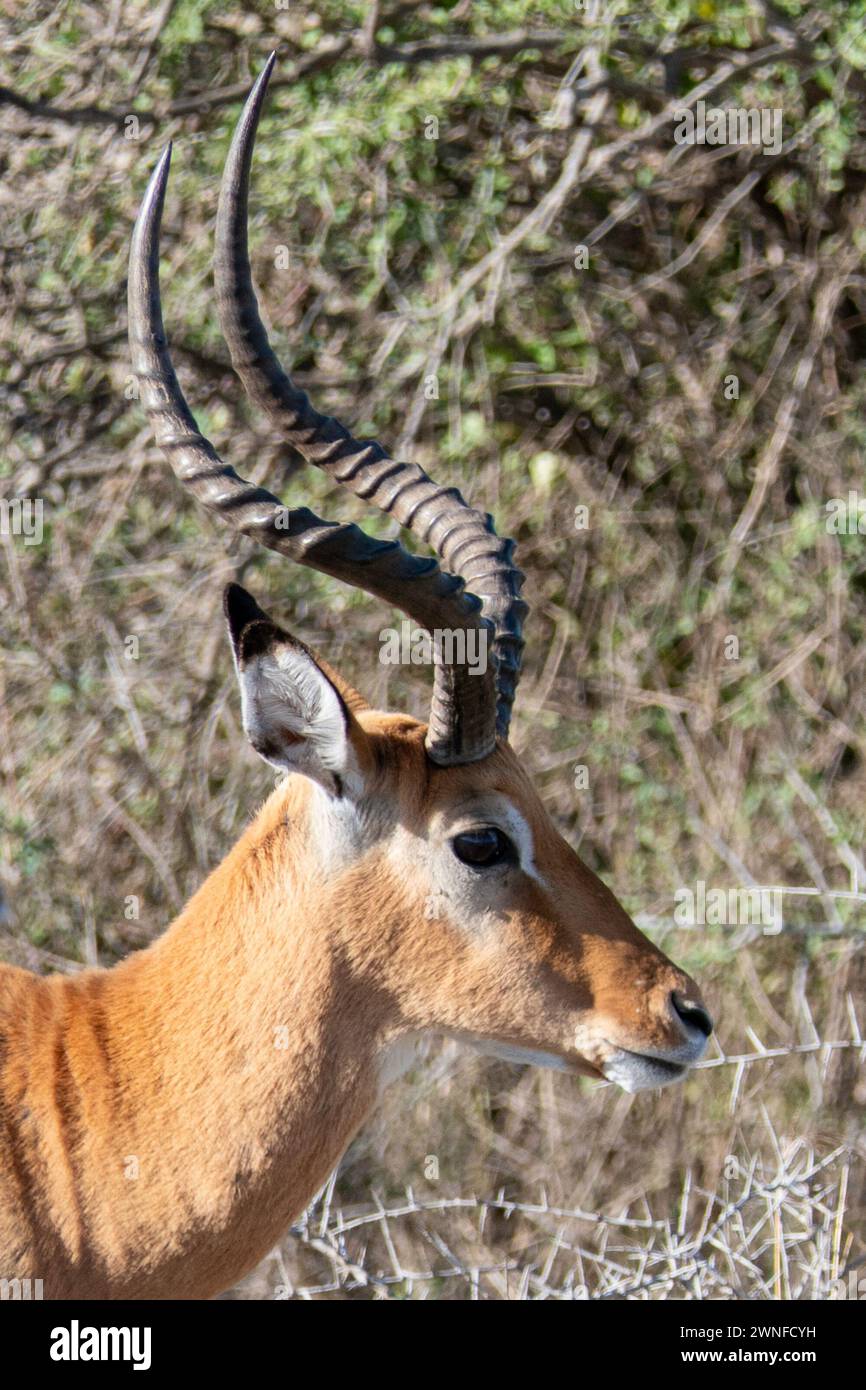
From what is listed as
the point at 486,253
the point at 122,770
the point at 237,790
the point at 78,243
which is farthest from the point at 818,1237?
the point at 78,243

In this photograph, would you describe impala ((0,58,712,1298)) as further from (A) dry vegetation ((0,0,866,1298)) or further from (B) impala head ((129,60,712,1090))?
(A) dry vegetation ((0,0,866,1298))

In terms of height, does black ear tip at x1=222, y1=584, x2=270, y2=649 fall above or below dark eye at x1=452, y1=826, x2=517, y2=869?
above

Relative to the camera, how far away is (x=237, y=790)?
696 centimetres

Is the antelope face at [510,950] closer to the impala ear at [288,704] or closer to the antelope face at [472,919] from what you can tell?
the antelope face at [472,919]

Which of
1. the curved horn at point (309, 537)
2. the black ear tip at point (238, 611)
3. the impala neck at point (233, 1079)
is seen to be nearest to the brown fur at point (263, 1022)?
the impala neck at point (233, 1079)

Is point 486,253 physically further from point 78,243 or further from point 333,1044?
point 333,1044

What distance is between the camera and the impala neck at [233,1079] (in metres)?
3.30

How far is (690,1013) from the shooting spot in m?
3.58

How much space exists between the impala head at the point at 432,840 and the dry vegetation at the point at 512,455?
3.24m

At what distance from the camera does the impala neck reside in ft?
10.8

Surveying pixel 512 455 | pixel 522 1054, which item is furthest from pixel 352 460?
pixel 512 455

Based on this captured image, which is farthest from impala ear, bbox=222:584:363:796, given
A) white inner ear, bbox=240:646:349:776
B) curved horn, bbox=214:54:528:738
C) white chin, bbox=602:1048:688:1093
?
white chin, bbox=602:1048:688:1093

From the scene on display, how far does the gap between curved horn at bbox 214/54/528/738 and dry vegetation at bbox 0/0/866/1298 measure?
2.92 metres

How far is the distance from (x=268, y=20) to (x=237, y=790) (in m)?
3.26
